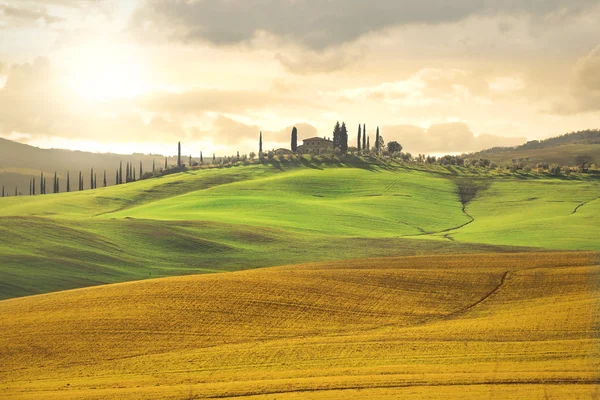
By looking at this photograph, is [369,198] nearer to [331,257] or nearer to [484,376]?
[331,257]

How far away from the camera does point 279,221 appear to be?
7869 cm

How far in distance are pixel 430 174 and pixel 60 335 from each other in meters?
99.8

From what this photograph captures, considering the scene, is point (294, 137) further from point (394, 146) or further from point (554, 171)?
point (554, 171)

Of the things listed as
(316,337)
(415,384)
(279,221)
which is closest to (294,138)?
(279,221)

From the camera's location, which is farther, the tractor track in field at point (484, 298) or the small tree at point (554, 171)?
the small tree at point (554, 171)

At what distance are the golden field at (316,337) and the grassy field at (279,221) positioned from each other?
13166 mm

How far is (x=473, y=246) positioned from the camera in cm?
6078

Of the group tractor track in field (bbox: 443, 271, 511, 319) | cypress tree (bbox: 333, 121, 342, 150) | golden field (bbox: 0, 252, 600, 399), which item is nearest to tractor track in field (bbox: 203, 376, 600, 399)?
golden field (bbox: 0, 252, 600, 399)

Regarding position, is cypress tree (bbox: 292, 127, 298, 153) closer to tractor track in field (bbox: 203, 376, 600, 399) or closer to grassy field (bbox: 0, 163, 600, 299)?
grassy field (bbox: 0, 163, 600, 299)

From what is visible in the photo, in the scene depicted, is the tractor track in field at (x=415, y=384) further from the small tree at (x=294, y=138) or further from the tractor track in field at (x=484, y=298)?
the small tree at (x=294, y=138)

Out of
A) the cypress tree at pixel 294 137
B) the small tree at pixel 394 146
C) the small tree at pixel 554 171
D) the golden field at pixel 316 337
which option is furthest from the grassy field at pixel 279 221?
the small tree at pixel 394 146

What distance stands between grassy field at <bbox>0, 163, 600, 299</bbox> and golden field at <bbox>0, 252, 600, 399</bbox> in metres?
13.2

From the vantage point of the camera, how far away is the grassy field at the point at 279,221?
5428cm

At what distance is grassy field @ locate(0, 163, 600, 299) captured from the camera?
54281 mm
